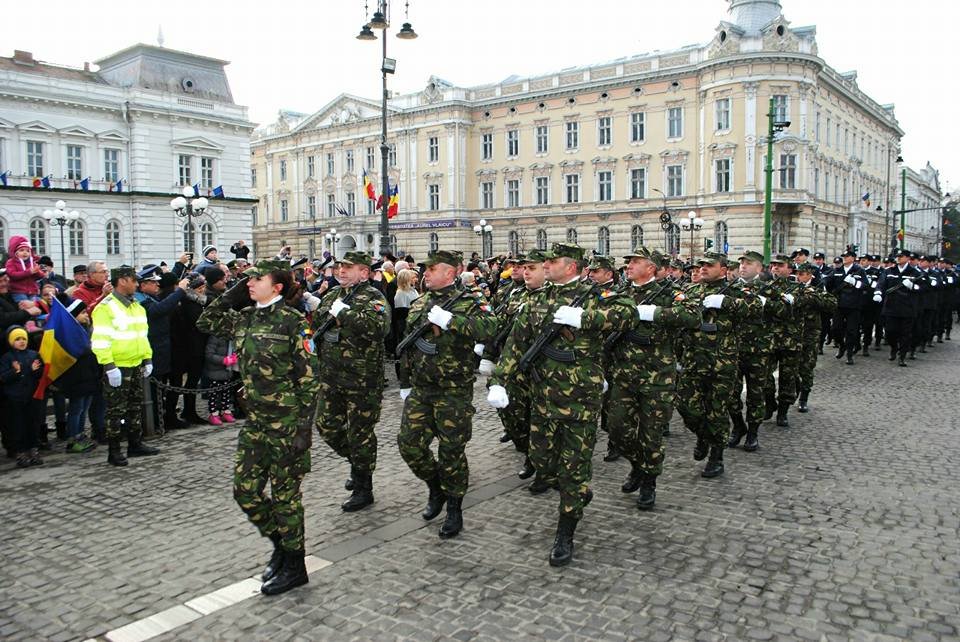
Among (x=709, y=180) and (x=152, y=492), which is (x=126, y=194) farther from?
(x=152, y=492)

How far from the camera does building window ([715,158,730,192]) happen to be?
1874 inches

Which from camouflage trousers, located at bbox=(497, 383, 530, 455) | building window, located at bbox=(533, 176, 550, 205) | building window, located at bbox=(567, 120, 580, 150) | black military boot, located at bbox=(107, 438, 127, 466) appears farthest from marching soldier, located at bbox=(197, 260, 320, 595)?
building window, located at bbox=(533, 176, 550, 205)

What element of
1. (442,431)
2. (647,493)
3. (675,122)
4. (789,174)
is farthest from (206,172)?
(647,493)

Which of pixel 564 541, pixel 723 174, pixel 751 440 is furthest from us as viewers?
pixel 723 174

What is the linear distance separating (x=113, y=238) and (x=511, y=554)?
42.0 m

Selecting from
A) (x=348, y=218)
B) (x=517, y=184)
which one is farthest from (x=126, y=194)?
(x=517, y=184)

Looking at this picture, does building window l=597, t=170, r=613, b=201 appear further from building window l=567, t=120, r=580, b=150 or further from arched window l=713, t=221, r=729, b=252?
arched window l=713, t=221, r=729, b=252

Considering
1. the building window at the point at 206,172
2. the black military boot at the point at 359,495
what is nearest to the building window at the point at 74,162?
the building window at the point at 206,172

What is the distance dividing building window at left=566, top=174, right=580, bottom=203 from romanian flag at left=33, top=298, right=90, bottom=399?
48999mm

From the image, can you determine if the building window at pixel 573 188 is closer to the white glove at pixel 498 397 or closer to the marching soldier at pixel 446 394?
the marching soldier at pixel 446 394

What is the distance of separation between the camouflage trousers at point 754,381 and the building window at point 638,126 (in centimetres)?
4572

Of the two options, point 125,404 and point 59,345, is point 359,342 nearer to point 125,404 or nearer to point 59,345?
point 125,404

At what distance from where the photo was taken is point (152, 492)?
23.0ft

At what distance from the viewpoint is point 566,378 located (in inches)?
212
